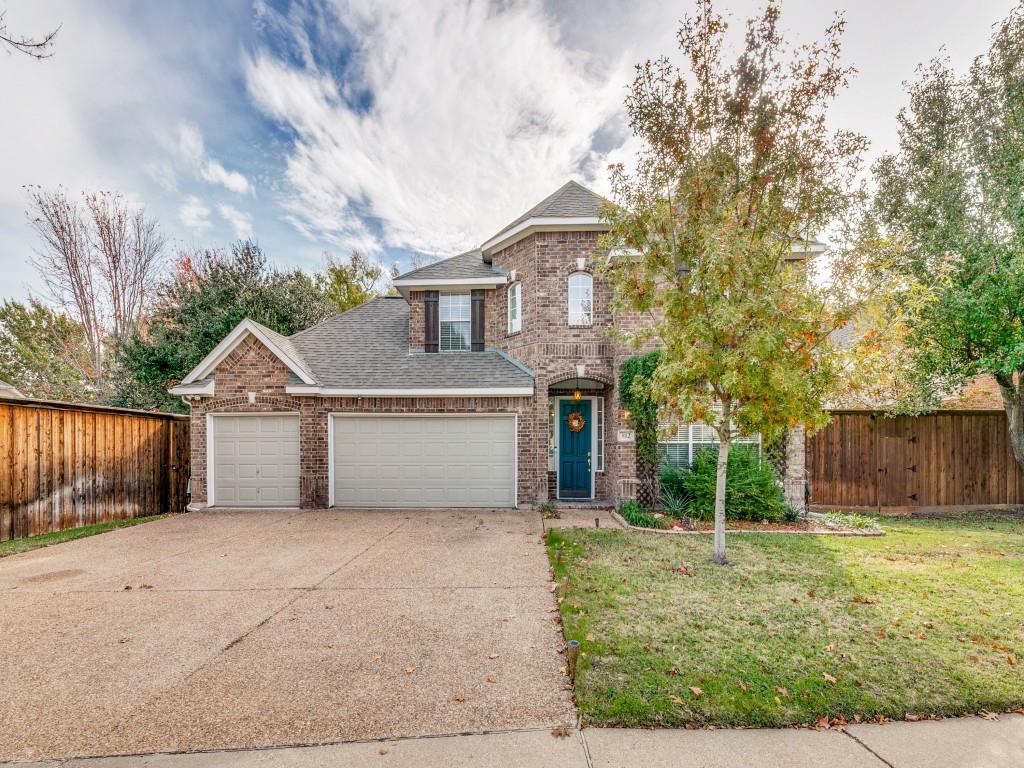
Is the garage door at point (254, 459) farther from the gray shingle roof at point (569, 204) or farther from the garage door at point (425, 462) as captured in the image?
the gray shingle roof at point (569, 204)

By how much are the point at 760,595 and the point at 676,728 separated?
278 cm

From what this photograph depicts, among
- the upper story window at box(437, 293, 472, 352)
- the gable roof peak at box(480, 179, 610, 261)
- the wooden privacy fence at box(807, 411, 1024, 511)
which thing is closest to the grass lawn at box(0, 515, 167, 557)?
the upper story window at box(437, 293, 472, 352)

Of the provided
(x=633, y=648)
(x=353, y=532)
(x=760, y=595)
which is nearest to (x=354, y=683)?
(x=633, y=648)

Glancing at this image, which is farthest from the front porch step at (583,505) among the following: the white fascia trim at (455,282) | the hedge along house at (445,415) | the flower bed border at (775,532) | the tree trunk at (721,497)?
the white fascia trim at (455,282)

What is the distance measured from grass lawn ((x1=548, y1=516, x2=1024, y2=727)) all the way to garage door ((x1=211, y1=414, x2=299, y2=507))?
7.18 metres

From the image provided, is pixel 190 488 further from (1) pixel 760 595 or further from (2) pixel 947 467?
(2) pixel 947 467

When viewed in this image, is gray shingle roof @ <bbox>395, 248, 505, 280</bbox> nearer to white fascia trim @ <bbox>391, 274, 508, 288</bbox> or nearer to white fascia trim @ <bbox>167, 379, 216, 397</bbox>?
white fascia trim @ <bbox>391, 274, 508, 288</bbox>

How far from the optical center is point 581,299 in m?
10.5

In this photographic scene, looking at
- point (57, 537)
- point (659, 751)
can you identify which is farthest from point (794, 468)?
point (57, 537)

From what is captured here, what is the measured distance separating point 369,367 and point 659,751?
402 inches

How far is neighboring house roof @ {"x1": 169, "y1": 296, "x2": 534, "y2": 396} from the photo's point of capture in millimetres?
10570

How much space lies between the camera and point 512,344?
11484 millimetres

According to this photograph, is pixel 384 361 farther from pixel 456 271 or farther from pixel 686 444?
pixel 686 444

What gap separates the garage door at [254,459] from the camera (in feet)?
35.0
